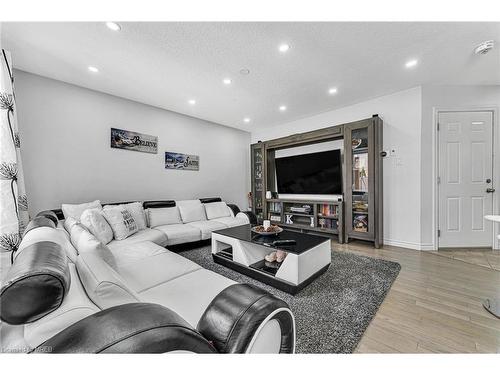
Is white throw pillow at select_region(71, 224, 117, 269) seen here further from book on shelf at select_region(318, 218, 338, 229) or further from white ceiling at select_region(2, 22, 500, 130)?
book on shelf at select_region(318, 218, 338, 229)

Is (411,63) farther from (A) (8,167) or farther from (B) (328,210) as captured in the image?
(A) (8,167)

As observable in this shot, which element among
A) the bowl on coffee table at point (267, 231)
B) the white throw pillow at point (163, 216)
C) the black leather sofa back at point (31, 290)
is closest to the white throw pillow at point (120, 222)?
the white throw pillow at point (163, 216)

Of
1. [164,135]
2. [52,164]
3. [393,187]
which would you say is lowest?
[393,187]

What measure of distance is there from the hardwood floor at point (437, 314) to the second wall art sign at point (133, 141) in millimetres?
3805

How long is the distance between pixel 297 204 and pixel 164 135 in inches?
117

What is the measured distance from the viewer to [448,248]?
303 centimetres

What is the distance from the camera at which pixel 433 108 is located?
3002mm

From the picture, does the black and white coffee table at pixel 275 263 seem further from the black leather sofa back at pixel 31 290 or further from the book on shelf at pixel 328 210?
the book on shelf at pixel 328 210

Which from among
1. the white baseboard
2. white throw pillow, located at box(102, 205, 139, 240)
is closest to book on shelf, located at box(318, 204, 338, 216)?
the white baseboard

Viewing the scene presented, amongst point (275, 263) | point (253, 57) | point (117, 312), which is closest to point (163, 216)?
point (275, 263)

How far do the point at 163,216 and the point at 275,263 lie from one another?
2.00m
